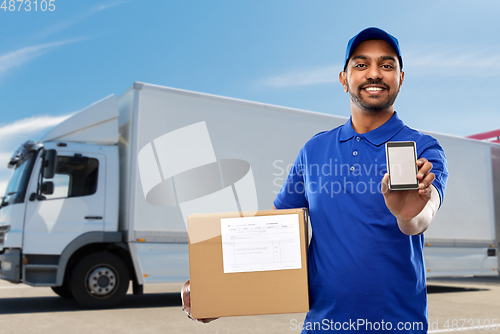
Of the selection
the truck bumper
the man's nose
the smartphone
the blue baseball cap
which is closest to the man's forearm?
the smartphone

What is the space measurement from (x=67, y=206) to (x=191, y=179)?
574 centimetres

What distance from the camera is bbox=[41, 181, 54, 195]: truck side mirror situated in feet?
22.2

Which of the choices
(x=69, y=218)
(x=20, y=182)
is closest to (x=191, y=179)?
(x=69, y=218)

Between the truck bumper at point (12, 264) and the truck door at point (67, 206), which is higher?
the truck door at point (67, 206)

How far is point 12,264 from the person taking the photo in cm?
660

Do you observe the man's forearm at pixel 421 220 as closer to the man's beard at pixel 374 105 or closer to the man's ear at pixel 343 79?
the man's beard at pixel 374 105

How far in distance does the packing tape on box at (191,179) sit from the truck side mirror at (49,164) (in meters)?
5.39

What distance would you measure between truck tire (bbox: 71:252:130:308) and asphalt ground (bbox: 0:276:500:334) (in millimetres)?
184

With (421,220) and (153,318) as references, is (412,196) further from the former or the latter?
(153,318)


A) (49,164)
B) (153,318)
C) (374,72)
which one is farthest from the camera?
(49,164)

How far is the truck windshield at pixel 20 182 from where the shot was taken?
6883 mm

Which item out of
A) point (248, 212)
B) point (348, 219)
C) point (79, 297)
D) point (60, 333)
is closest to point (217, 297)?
point (248, 212)

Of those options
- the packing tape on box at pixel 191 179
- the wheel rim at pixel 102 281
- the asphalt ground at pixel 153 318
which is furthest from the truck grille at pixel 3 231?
the packing tape on box at pixel 191 179

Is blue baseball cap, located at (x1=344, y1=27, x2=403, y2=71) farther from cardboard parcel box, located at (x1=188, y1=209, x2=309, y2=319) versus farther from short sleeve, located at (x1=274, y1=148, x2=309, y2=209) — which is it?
cardboard parcel box, located at (x1=188, y1=209, x2=309, y2=319)
